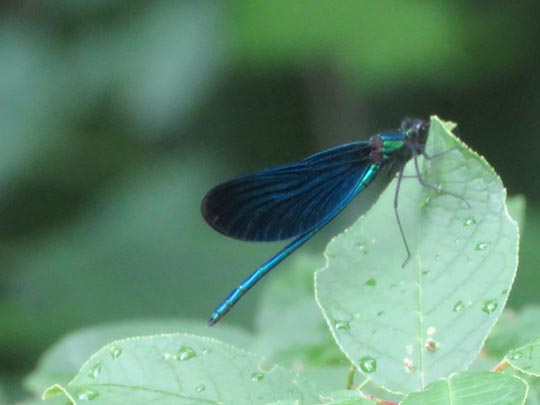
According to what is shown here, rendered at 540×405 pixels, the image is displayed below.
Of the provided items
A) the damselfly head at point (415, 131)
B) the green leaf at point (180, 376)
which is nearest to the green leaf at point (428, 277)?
the green leaf at point (180, 376)

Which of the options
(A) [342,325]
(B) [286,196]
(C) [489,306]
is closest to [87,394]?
(A) [342,325]

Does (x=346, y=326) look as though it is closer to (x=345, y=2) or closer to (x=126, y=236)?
(x=345, y=2)

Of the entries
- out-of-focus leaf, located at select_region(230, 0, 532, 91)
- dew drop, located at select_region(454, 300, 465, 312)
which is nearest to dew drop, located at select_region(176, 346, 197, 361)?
dew drop, located at select_region(454, 300, 465, 312)

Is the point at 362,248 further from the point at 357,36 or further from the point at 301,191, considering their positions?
the point at 357,36

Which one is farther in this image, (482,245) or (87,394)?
(482,245)

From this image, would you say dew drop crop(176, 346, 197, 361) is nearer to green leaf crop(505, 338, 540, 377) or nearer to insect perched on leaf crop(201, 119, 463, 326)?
green leaf crop(505, 338, 540, 377)

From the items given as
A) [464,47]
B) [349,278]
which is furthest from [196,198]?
[349,278]
